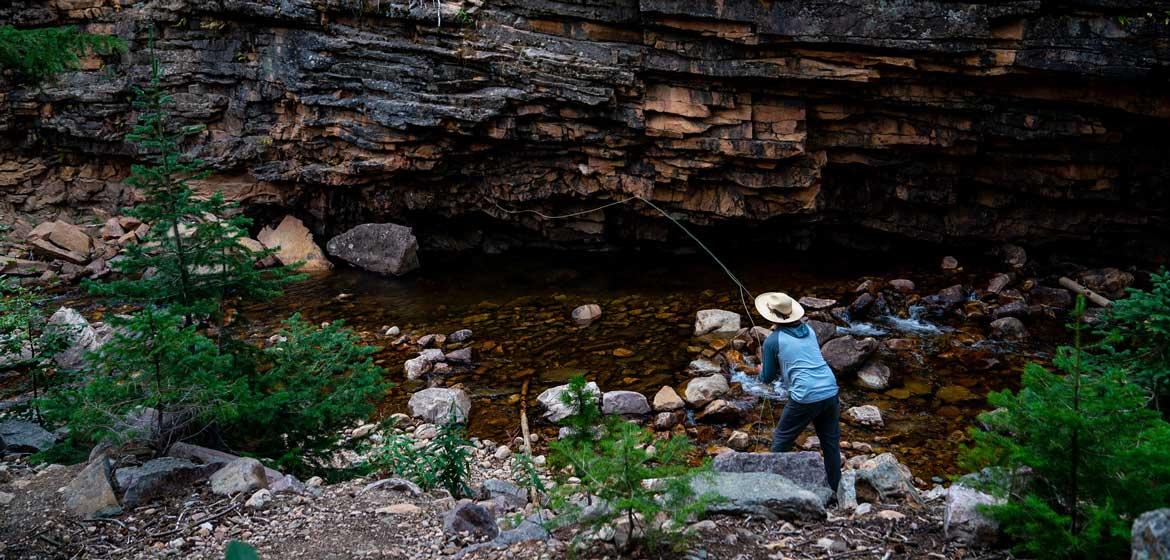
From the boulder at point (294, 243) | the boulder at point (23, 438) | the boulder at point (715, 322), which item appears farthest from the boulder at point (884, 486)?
the boulder at point (294, 243)

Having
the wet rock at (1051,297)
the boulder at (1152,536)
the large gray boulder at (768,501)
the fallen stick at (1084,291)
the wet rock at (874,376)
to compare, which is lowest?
the wet rock at (874,376)

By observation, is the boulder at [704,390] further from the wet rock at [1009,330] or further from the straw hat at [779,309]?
the wet rock at [1009,330]

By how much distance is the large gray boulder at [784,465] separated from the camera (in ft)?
16.8

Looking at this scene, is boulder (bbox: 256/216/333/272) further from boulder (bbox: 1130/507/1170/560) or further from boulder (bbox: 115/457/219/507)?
boulder (bbox: 1130/507/1170/560)

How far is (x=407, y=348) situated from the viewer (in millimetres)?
10602

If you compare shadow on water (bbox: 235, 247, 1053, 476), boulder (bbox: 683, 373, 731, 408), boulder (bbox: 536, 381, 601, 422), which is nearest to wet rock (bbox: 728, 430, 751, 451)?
shadow on water (bbox: 235, 247, 1053, 476)

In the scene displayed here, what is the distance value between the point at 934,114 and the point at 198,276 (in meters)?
10.6

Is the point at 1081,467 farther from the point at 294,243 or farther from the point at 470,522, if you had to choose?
the point at 294,243

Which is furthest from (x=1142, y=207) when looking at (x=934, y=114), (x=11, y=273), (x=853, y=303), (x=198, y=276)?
(x=11, y=273)

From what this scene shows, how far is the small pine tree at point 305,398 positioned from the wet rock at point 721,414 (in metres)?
4.02

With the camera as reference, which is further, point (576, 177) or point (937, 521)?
point (576, 177)

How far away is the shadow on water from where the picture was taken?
8422 millimetres

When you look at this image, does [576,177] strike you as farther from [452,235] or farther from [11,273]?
[11,273]

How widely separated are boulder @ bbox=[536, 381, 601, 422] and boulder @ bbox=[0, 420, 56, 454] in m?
4.78
